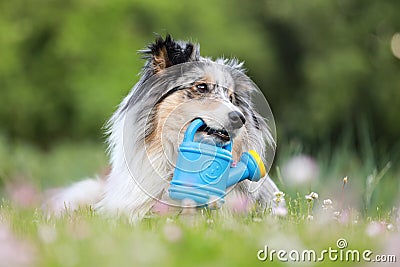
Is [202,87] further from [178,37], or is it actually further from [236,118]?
[178,37]

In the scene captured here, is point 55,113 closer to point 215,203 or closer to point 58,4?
point 58,4

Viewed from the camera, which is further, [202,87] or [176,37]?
[176,37]

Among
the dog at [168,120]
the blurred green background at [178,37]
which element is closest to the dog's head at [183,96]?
the dog at [168,120]

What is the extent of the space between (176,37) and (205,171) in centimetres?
927

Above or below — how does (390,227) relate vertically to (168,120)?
below

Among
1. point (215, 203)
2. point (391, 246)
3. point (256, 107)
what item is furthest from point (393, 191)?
point (391, 246)

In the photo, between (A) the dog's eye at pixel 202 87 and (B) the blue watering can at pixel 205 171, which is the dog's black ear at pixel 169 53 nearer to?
(A) the dog's eye at pixel 202 87

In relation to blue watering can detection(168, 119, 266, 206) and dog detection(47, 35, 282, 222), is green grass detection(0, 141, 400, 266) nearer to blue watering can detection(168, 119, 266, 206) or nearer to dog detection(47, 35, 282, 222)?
blue watering can detection(168, 119, 266, 206)

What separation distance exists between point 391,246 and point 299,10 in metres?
11.5

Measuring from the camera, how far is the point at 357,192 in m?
4.50

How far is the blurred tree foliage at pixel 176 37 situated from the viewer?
11711 mm

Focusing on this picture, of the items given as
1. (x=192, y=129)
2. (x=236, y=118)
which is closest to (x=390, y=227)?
(x=236, y=118)

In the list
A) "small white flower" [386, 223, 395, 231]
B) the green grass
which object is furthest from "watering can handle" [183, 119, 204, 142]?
"small white flower" [386, 223, 395, 231]

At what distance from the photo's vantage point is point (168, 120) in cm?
356
